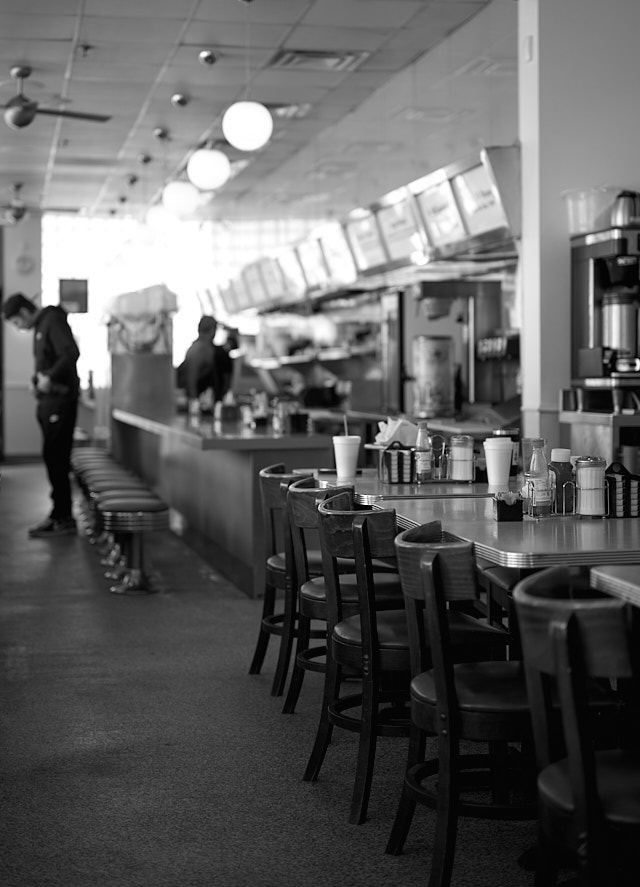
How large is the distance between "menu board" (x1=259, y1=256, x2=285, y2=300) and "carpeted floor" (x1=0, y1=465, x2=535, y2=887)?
28.4 feet

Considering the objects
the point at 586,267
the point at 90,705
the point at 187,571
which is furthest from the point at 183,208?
the point at 90,705

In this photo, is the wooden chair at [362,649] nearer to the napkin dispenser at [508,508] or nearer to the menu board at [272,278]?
the napkin dispenser at [508,508]

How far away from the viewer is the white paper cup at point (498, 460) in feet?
13.9

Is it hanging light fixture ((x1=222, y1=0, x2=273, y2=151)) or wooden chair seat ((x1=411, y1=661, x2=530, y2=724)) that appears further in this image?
hanging light fixture ((x1=222, y1=0, x2=273, y2=151))

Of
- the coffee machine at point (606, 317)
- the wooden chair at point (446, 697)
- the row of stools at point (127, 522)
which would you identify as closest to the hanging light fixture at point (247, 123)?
the coffee machine at point (606, 317)

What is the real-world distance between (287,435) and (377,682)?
3.74 m

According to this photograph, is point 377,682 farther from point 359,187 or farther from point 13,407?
point 13,407

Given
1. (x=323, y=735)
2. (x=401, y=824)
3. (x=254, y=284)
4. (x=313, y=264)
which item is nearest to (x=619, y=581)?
(x=401, y=824)

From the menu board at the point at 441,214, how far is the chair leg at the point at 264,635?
3937 mm

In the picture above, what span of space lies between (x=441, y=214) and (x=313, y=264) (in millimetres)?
4389

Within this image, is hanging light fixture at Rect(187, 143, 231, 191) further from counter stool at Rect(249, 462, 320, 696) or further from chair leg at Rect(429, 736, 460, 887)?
chair leg at Rect(429, 736, 460, 887)

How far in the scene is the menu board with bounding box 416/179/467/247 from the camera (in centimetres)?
820

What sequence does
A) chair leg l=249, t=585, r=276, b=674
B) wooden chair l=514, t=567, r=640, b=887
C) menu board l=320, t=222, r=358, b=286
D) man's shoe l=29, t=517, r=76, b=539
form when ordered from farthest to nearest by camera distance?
menu board l=320, t=222, r=358, b=286 → man's shoe l=29, t=517, r=76, b=539 → chair leg l=249, t=585, r=276, b=674 → wooden chair l=514, t=567, r=640, b=887

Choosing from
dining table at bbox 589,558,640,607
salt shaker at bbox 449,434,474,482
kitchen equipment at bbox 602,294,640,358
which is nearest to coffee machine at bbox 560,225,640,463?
kitchen equipment at bbox 602,294,640,358
